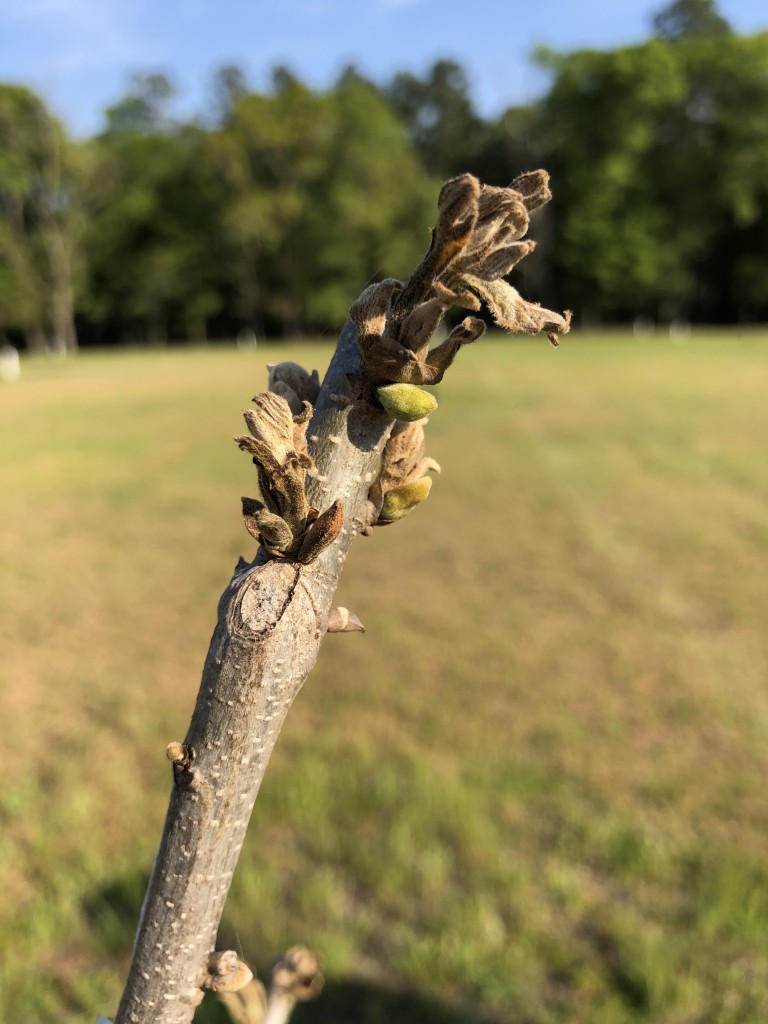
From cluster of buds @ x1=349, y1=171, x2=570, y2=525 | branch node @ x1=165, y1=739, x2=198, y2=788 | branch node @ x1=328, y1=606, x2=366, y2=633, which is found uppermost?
cluster of buds @ x1=349, y1=171, x2=570, y2=525

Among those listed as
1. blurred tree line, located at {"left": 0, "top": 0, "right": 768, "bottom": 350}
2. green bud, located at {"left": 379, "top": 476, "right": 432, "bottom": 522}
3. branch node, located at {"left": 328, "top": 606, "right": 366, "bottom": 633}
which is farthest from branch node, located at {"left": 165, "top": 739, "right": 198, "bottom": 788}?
blurred tree line, located at {"left": 0, "top": 0, "right": 768, "bottom": 350}

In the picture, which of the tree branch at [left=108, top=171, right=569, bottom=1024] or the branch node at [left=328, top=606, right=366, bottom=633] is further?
the branch node at [left=328, top=606, right=366, bottom=633]

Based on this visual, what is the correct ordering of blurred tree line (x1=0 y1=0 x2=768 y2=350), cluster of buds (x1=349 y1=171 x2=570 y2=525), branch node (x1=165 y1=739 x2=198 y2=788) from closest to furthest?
cluster of buds (x1=349 y1=171 x2=570 y2=525)
branch node (x1=165 y1=739 x2=198 y2=788)
blurred tree line (x1=0 y1=0 x2=768 y2=350)

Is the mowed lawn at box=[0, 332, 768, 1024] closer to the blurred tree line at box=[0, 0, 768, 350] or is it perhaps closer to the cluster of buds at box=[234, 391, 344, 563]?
the cluster of buds at box=[234, 391, 344, 563]

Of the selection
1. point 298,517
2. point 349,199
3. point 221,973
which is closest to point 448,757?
point 221,973

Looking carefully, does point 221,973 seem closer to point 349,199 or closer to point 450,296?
point 450,296

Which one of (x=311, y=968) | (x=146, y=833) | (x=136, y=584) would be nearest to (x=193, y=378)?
(x=136, y=584)

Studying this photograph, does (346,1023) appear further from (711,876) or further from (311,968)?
→ (311,968)
